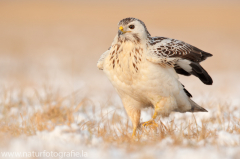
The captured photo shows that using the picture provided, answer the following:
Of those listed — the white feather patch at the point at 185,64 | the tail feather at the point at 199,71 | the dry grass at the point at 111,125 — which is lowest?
the dry grass at the point at 111,125

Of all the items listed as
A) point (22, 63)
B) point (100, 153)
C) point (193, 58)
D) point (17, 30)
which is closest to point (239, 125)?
point (193, 58)

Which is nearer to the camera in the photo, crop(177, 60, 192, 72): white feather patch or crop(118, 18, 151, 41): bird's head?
crop(118, 18, 151, 41): bird's head

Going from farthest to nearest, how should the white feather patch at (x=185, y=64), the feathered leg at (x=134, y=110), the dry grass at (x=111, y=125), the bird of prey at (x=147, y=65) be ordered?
1. the feathered leg at (x=134, y=110)
2. the white feather patch at (x=185, y=64)
3. the bird of prey at (x=147, y=65)
4. the dry grass at (x=111, y=125)

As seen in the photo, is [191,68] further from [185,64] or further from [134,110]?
[134,110]

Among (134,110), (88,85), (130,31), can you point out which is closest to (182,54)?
(130,31)

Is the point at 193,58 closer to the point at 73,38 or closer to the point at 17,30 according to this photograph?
the point at 73,38

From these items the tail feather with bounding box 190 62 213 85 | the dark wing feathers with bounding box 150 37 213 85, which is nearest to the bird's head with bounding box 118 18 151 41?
the dark wing feathers with bounding box 150 37 213 85

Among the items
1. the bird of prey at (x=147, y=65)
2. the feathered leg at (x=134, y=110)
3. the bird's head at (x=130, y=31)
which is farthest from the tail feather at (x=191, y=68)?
the feathered leg at (x=134, y=110)

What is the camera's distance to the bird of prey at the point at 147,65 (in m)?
4.81

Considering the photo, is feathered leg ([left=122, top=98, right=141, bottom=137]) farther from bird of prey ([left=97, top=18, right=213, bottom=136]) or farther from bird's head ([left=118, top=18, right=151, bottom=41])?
bird's head ([left=118, top=18, right=151, bottom=41])

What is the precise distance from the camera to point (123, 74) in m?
4.85

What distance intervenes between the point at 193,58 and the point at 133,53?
918 mm

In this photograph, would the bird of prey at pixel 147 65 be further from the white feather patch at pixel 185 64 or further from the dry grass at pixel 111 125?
the dry grass at pixel 111 125

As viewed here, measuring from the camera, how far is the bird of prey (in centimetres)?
481
